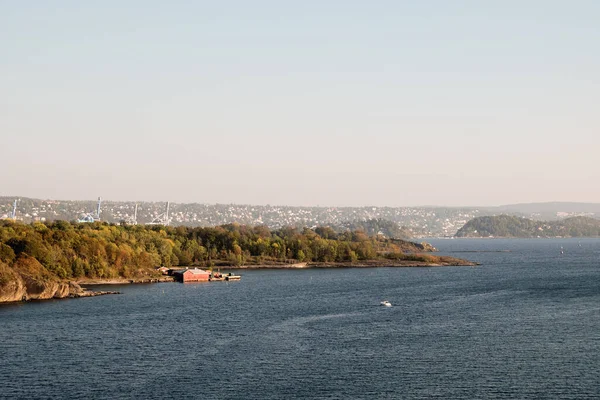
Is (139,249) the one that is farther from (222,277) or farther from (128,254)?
(222,277)

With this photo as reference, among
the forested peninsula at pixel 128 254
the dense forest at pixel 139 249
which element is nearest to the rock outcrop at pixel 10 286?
the forested peninsula at pixel 128 254

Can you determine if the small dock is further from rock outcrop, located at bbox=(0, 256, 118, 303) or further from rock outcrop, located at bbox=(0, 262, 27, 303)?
rock outcrop, located at bbox=(0, 262, 27, 303)

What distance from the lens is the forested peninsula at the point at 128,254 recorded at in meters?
100

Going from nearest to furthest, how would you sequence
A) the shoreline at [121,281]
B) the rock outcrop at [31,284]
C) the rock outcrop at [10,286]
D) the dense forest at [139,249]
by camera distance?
1. the rock outcrop at [10,286]
2. the rock outcrop at [31,284]
3. the dense forest at [139,249]
4. the shoreline at [121,281]

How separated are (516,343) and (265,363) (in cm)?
2128

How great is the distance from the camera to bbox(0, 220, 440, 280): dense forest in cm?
11181

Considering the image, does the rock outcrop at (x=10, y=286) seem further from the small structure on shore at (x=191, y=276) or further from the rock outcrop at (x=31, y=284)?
the small structure on shore at (x=191, y=276)

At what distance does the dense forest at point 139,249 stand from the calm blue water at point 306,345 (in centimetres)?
1563

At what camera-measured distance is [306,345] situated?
62.8 metres

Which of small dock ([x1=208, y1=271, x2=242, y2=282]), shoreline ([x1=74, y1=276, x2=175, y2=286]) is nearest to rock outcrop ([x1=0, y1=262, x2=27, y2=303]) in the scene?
shoreline ([x1=74, y1=276, x2=175, y2=286])

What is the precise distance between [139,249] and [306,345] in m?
83.2

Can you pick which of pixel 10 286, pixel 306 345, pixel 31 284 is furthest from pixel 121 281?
pixel 306 345

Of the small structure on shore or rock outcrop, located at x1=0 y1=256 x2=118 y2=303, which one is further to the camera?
the small structure on shore

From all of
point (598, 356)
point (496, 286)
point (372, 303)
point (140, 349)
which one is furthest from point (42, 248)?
point (598, 356)
